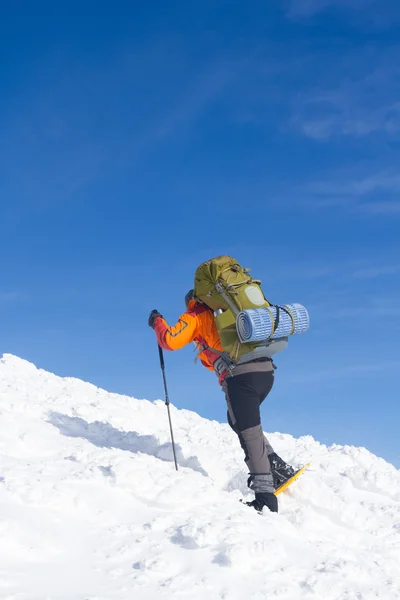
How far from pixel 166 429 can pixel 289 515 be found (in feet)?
15.2

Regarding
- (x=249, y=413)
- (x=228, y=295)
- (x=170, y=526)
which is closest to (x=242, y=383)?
(x=249, y=413)

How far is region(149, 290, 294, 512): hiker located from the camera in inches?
333

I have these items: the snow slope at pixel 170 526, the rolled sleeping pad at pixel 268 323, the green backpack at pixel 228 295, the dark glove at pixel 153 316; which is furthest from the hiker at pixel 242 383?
the snow slope at pixel 170 526

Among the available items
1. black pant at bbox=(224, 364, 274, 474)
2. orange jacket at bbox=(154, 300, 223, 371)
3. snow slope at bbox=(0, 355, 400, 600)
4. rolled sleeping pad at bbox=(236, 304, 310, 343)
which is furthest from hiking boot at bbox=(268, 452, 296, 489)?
rolled sleeping pad at bbox=(236, 304, 310, 343)

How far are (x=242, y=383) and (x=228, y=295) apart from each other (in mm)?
1238

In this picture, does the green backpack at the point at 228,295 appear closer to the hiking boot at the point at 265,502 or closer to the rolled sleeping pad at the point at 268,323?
the rolled sleeping pad at the point at 268,323

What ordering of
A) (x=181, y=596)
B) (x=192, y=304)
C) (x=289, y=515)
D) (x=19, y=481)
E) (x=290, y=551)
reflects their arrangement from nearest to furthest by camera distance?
A: (x=181, y=596) → (x=290, y=551) → (x=19, y=481) → (x=289, y=515) → (x=192, y=304)

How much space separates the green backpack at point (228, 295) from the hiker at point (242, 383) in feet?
0.73

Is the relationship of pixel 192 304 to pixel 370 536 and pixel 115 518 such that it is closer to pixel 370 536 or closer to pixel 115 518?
pixel 115 518

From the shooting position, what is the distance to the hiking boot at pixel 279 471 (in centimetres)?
908

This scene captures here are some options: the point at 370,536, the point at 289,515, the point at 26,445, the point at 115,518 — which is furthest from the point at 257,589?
the point at 26,445

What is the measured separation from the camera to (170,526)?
6625 mm

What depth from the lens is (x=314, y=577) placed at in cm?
589

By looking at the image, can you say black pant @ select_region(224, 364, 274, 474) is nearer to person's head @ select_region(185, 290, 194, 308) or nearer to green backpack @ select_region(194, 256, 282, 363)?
green backpack @ select_region(194, 256, 282, 363)
